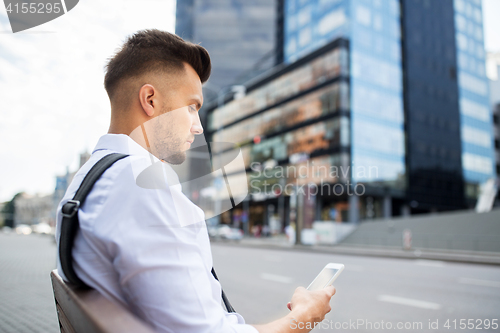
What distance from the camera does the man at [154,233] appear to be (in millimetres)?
818

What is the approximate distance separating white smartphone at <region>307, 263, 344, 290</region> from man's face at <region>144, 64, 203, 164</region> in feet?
2.06

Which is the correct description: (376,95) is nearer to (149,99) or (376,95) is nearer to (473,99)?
(473,99)

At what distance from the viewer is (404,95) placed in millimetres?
44938

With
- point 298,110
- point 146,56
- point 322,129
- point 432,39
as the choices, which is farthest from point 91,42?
point 432,39

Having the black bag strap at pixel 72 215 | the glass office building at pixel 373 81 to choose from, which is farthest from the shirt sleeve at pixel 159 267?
the glass office building at pixel 373 81

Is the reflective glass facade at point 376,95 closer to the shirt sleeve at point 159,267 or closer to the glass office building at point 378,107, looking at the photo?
the glass office building at point 378,107

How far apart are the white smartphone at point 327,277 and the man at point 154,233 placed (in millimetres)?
81

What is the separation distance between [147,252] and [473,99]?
203ft

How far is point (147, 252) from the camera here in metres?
0.82

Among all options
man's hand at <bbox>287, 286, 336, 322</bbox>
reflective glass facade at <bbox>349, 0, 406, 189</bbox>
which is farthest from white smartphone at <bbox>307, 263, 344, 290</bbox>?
reflective glass facade at <bbox>349, 0, 406, 189</bbox>

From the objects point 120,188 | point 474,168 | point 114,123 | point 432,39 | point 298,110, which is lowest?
point 120,188

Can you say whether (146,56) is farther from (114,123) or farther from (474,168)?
(474,168)

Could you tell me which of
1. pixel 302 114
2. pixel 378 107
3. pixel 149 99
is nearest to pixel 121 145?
pixel 149 99

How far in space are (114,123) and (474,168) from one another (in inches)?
2344
